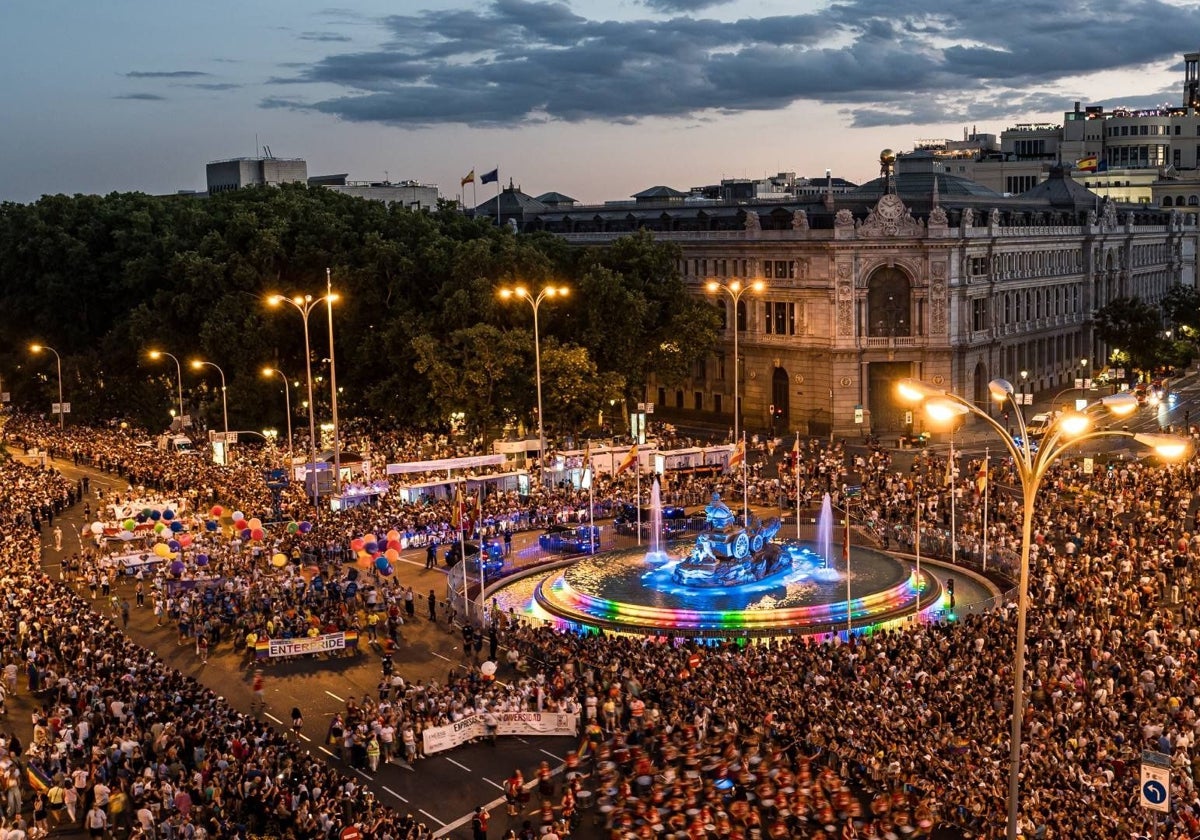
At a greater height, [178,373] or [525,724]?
[178,373]

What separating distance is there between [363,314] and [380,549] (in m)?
27.6

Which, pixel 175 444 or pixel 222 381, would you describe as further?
pixel 222 381

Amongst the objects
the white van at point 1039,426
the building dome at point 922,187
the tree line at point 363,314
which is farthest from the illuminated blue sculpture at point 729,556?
the building dome at point 922,187

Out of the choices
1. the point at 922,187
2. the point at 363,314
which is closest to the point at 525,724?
the point at 363,314

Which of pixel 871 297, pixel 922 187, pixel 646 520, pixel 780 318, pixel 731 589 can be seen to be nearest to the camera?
pixel 731 589

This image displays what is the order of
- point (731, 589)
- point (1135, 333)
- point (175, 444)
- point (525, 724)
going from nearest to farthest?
point (525, 724) → point (731, 589) → point (175, 444) → point (1135, 333)

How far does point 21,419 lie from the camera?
90812 millimetres

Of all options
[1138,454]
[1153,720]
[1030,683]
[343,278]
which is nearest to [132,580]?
[343,278]

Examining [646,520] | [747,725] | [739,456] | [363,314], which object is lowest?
[646,520]

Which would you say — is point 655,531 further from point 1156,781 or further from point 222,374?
point 222,374

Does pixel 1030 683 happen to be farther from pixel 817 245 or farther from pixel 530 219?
pixel 530 219

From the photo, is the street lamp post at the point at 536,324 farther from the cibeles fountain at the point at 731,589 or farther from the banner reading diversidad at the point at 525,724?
the banner reading diversidad at the point at 525,724

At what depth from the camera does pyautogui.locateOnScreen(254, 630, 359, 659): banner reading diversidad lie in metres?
40.7

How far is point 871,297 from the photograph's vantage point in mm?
85250
